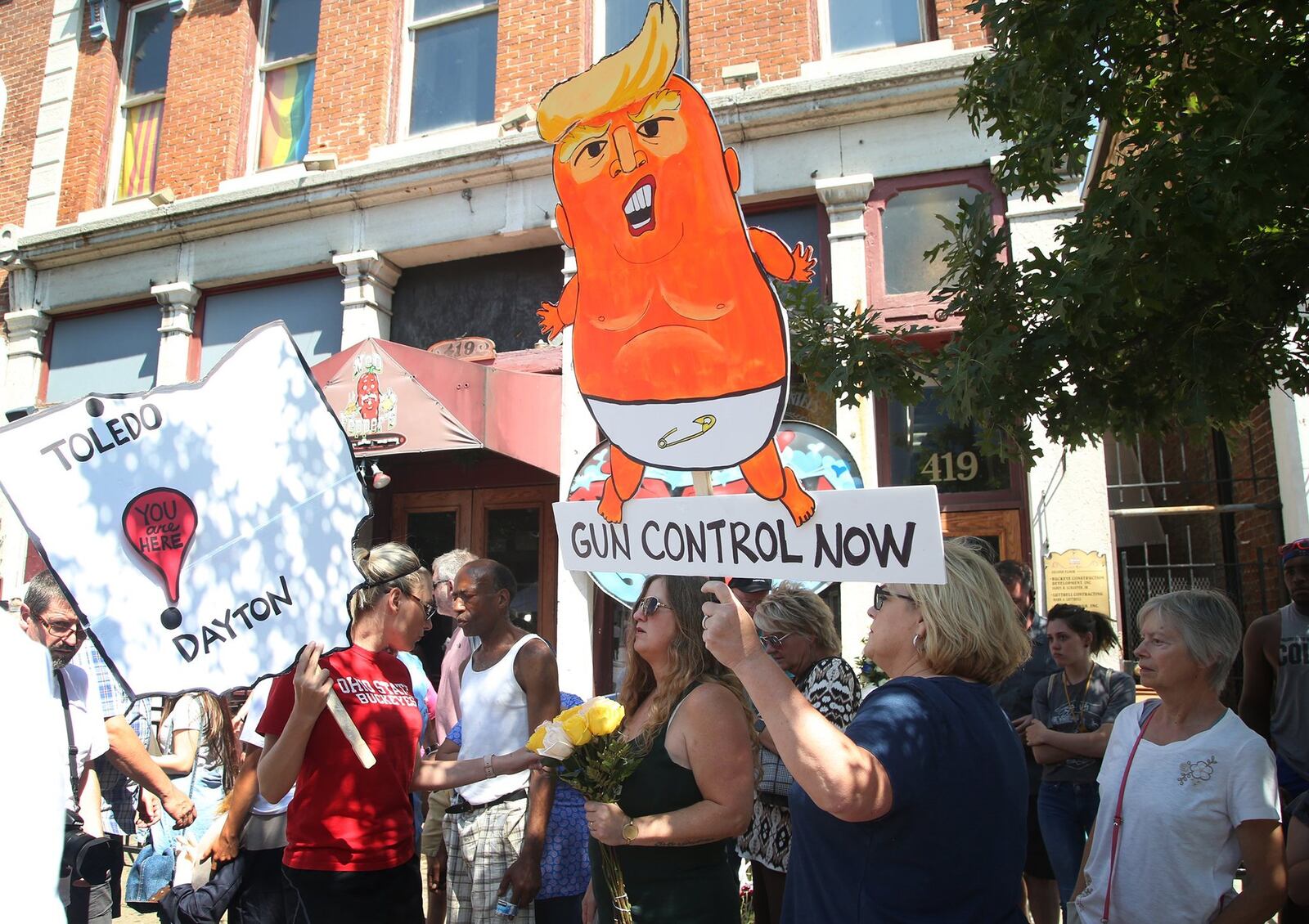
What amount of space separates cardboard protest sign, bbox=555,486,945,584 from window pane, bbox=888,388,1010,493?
201 inches

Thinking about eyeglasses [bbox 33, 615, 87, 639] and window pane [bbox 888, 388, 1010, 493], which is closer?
eyeglasses [bbox 33, 615, 87, 639]

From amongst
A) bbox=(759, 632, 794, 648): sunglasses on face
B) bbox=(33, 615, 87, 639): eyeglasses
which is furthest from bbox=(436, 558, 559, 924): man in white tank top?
bbox=(33, 615, 87, 639): eyeglasses

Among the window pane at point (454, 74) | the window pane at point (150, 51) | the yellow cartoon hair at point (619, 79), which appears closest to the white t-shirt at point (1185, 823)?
the yellow cartoon hair at point (619, 79)

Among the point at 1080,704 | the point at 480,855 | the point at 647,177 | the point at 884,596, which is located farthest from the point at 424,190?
the point at 884,596

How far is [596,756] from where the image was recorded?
248 cm

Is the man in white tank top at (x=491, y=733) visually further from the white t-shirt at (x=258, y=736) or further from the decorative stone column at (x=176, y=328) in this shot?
the decorative stone column at (x=176, y=328)

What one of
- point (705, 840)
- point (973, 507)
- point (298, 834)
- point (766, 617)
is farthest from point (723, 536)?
point (973, 507)

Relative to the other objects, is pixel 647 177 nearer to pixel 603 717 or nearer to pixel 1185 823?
pixel 603 717

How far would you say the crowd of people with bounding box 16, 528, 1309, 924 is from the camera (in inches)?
75.5

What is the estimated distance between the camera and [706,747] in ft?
8.27

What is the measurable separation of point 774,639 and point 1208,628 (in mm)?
1581

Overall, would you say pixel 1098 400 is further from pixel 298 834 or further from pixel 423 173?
pixel 423 173

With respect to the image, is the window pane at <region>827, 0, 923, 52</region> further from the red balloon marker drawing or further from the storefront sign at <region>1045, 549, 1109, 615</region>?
the red balloon marker drawing

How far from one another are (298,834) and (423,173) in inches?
279
